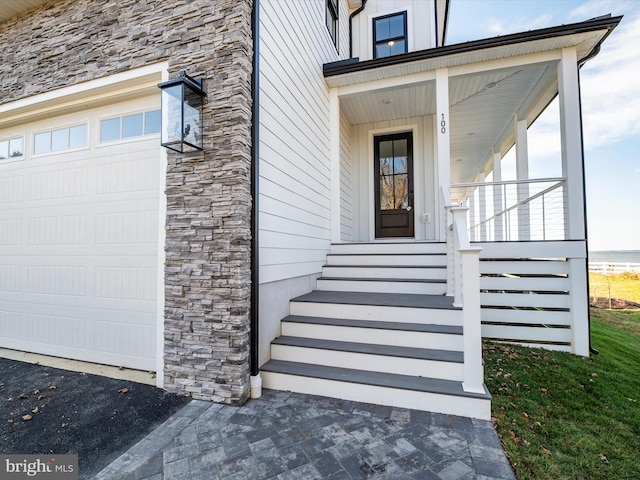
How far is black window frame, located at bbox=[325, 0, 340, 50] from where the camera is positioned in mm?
5348

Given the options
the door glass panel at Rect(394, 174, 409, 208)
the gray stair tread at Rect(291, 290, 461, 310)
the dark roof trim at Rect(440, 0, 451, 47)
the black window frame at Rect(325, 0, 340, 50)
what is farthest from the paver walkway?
the dark roof trim at Rect(440, 0, 451, 47)

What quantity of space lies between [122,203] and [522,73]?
5483 millimetres

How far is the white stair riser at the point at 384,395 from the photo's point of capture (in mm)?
2219

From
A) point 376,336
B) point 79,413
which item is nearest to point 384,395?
point 376,336

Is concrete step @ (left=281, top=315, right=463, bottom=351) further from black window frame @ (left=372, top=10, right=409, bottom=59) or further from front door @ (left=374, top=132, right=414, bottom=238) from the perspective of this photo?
black window frame @ (left=372, top=10, right=409, bottom=59)

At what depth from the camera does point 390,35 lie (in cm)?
628

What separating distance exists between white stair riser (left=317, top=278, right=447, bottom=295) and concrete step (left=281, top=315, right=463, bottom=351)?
716mm

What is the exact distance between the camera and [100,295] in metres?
3.18

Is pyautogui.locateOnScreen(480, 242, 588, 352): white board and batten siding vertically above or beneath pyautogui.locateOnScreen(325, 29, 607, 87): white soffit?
beneath

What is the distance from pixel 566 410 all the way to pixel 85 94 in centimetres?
527

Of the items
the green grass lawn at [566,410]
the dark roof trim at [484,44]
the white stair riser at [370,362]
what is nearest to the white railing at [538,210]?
the green grass lawn at [566,410]

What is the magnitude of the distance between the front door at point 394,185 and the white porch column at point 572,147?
8.01 ft

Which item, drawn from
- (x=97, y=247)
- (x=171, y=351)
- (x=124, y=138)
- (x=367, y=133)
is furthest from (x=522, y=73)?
(x=97, y=247)

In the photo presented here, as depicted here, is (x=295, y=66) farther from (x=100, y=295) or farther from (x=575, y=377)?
(x=575, y=377)
